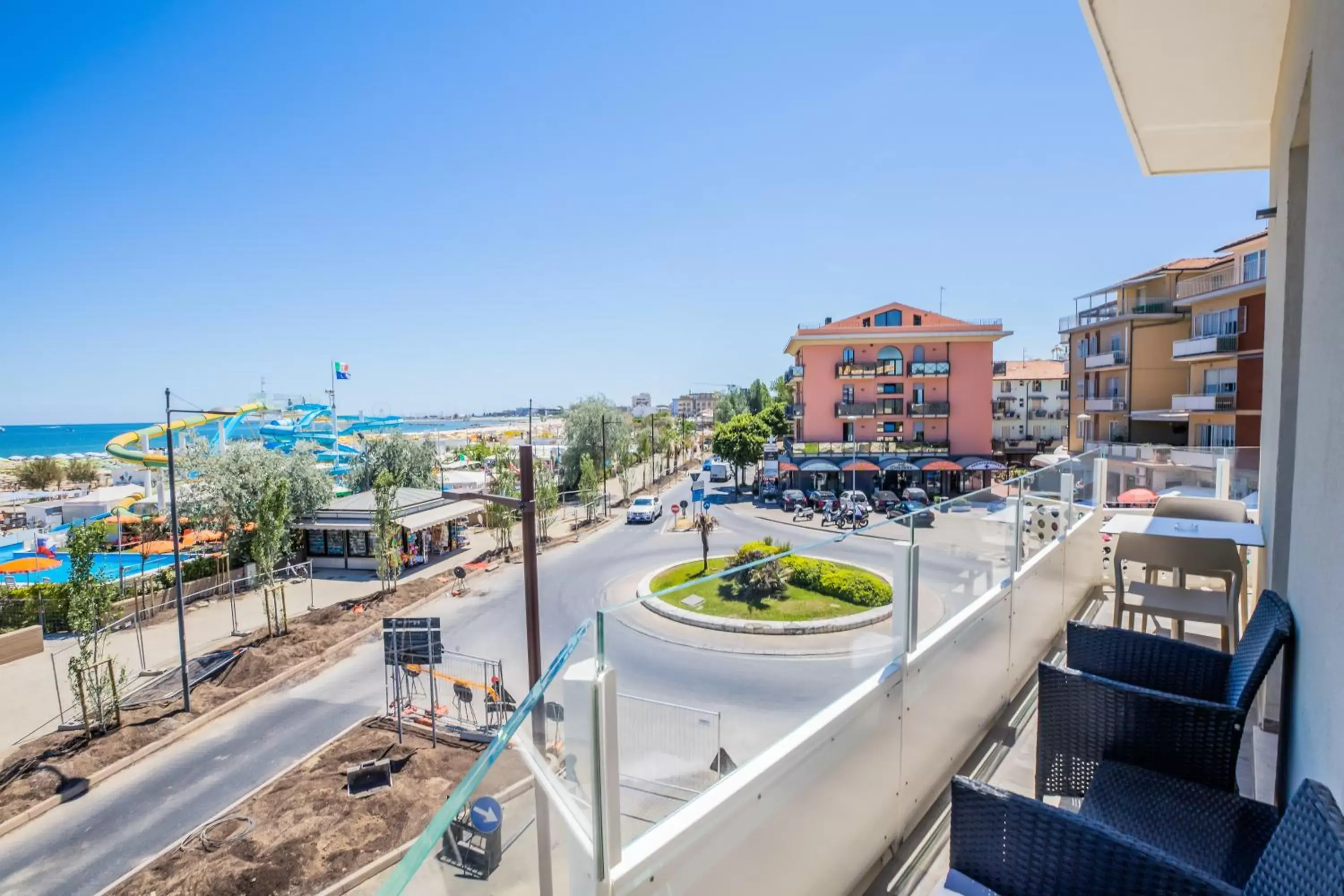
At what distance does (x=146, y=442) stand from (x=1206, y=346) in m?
50.0

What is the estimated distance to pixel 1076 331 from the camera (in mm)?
33062

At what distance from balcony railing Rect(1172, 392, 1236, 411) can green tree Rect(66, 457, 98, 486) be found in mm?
70746

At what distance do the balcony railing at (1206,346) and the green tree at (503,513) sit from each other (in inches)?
991

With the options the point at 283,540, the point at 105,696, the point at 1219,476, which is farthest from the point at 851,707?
the point at 283,540

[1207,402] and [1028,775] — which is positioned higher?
[1207,402]

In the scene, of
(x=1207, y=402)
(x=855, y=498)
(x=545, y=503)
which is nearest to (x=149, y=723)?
(x=545, y=503)

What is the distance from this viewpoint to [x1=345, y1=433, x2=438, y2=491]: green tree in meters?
28.8

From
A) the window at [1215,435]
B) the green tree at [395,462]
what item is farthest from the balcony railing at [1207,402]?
the green tree at [395,462]

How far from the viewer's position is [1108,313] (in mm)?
31500

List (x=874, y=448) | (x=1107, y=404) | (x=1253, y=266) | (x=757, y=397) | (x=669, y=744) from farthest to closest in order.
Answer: (x=757, y=397) → (x=874, y=448) → (x=1107, y=404) → (x=1253, y=266) → (x=669, y=744)

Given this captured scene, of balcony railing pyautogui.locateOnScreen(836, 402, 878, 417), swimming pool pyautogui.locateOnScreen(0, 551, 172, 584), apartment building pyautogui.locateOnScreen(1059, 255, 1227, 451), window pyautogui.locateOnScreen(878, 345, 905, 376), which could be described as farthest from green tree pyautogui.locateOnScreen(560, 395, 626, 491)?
apartment building pyautogui.locateOnScreen(1059, 255, 1227, 451)

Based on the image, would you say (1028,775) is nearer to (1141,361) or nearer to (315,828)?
(315,828)

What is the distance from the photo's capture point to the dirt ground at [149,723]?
859 centimetres

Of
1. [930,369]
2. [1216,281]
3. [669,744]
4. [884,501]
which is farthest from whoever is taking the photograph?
[930,369]
